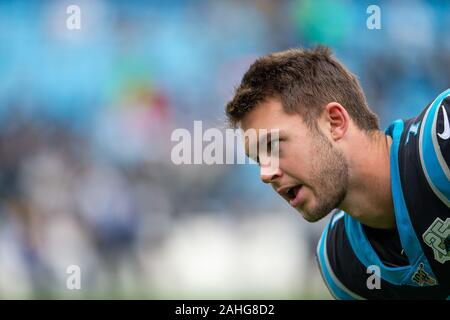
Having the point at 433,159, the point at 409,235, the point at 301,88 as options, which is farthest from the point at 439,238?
the point at 301,88

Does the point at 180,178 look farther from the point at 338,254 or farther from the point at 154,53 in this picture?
the point at 338,254

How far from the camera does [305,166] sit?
1.97 m

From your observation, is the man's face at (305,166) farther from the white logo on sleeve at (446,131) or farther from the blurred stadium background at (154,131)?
the blurred stadium background at (154,131)

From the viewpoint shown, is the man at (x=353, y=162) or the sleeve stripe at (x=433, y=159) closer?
the sleeve stripe at (x=433, y=159)

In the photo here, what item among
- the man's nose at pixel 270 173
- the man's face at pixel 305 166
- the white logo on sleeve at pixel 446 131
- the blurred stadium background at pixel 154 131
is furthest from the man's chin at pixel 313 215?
the blurred stadium background at pixel 154 131

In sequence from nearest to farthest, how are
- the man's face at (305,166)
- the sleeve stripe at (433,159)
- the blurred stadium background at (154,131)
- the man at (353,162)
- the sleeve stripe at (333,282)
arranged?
the sleeve stripe at (433,159), the man at (353,162), the man's face at (305,166), the sleeve stripe at (333,282), the blurred stadium background at (154,131)

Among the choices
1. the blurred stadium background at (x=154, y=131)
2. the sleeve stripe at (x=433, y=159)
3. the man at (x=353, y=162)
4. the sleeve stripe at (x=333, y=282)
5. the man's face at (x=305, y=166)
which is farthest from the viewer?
the blurred stadium background at (x=154, y=131)

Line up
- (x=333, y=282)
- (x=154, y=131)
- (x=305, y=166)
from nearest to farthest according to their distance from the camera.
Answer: (x=305, y=166) < (x=333, y=282) < (x=154, y=131)

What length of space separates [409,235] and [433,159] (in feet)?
0.86

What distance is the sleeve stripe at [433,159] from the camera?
173 centimetres

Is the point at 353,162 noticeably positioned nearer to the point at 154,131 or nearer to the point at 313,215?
the point at 313,215

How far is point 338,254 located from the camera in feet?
7.67

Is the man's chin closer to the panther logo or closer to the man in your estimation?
the man

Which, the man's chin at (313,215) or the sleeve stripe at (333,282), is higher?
the man's chin at (313,215)
